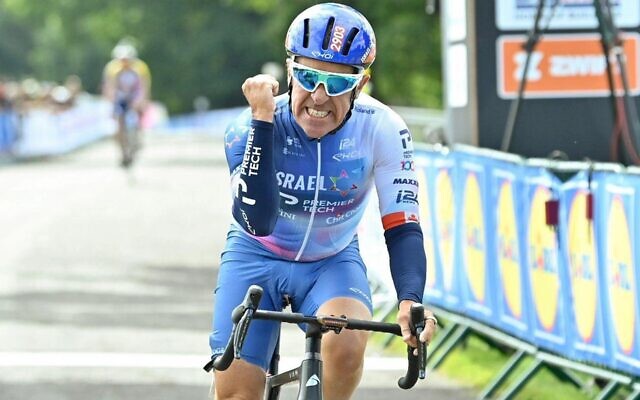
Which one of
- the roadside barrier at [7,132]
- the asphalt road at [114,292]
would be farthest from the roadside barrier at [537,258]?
the roadside barrier at [7,132]

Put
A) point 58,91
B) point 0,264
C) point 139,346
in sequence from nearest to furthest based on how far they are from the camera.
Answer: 1. point 139,346
2. point 0,264
3. point 58,91

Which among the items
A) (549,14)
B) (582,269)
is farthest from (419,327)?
(549,14)

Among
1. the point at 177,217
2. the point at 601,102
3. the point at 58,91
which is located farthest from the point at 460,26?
the point at 58,91

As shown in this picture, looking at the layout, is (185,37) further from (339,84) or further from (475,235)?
(339,84)

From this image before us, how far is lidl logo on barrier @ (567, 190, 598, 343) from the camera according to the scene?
8586mm

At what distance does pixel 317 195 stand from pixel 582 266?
319cm

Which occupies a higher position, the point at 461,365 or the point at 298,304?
the point at 298,304

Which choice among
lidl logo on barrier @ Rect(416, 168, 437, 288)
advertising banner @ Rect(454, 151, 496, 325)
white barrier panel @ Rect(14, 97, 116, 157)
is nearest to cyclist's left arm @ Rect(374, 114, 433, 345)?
advertising banner @ Rect(454, 151, 496, 325)

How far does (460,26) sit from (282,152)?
672 centimetres

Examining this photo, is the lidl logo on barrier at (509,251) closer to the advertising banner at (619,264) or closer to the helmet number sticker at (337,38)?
the advertising banner at (619,264)

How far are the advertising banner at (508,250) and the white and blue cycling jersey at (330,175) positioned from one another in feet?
12.3

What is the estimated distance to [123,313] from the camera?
13.6 meters

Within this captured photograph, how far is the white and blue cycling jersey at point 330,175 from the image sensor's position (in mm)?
5789

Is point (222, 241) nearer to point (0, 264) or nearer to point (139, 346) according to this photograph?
point (0, 264)
